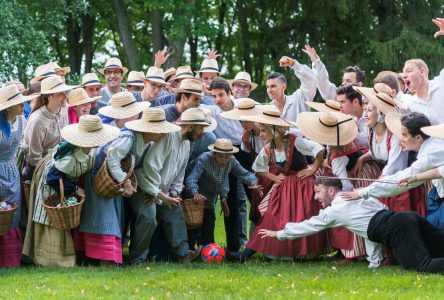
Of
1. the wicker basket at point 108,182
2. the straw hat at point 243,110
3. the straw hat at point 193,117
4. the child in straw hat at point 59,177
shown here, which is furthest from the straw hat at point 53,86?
the straw hat at point 243,110

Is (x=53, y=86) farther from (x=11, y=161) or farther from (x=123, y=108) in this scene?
(x=11, y=161)

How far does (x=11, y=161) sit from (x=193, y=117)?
202cm

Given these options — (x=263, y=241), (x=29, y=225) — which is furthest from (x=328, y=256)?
(x=29, y=225)

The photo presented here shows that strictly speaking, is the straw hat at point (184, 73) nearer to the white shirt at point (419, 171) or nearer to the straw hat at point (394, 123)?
the straw hat at point (394, 123)

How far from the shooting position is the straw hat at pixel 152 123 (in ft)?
31.0

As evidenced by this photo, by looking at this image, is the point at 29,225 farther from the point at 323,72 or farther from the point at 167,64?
the point at 167,64

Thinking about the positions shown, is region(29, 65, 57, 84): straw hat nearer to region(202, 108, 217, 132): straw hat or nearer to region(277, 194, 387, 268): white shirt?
region(202, 108, 217, 132): straw hat

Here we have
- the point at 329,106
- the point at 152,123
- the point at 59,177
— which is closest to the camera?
the point at 59,177

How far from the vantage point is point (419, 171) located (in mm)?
8867

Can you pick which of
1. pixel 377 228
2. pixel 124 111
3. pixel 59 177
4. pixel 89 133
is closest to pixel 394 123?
pixel 377 228

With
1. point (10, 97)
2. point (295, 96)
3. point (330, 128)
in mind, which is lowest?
point (330, 128)

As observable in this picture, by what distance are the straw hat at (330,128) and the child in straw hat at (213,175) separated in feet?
3.20

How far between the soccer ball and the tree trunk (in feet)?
54.3

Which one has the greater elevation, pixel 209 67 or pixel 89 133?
pixel 209 67
